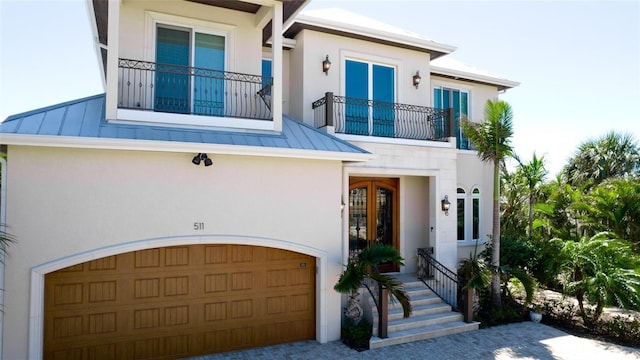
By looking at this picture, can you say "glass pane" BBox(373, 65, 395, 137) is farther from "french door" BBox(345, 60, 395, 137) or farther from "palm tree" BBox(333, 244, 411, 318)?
"palm tree" BBox(333, 244, 411, 318)

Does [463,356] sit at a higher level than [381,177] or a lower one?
lower

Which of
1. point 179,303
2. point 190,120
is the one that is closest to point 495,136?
point 190,120

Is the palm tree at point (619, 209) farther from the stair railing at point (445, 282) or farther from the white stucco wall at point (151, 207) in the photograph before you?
the white stucco wall at point (151, 207)

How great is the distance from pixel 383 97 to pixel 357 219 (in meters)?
4.02

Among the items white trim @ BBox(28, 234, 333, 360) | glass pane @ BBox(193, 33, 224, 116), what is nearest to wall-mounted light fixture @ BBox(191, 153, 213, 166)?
white trim @ BBox(28, 234, 333, 360)

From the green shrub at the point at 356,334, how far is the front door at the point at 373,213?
9.33 feet

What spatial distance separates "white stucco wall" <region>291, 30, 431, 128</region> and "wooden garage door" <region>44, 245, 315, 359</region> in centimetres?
486

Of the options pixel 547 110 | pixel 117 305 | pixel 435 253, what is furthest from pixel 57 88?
pixel 547 110

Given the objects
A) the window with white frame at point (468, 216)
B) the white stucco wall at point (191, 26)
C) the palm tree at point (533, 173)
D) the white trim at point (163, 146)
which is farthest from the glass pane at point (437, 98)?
the white stucco wall at point (191, 26)

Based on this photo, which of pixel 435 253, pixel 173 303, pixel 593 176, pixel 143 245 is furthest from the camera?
pixel 593 176

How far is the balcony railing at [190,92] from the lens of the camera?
9484mm

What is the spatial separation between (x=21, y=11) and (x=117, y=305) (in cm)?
729

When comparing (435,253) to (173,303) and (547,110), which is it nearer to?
(173,303)

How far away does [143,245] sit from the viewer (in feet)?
25.2
